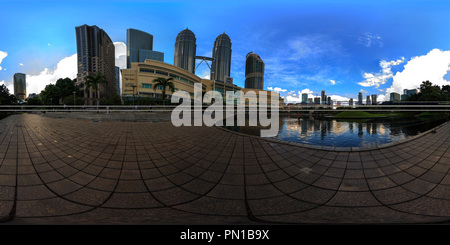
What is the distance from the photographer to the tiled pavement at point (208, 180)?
761 mm

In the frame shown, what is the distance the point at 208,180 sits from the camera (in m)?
0.96

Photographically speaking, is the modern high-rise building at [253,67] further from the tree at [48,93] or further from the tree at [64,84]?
the tree at [48,93]

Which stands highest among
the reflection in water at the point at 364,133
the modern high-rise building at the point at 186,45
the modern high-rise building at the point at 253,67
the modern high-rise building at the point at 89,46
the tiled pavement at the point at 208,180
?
the modern high-rise building at the point at 89,46

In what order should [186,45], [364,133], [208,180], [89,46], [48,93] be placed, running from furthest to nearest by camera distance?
[89,46] → [48,93] → [186,45] → [364,133] → [208,180]

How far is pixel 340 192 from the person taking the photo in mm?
917

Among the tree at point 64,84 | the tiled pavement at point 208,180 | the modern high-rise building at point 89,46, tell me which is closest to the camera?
the tiled pavement at point 208,180

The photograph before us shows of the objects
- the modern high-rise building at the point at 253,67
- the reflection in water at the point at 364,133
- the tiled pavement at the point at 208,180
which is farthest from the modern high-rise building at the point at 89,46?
the reflection in water at the point at 364,133

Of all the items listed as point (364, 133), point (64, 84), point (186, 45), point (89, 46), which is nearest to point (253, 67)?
point (186, 45)

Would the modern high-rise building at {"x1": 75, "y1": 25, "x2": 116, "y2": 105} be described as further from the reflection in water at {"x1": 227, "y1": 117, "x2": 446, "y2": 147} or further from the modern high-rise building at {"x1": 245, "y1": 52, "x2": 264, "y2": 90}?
the reflection in water at {"x1": 227, "y1": 117, "x2": 446, "y2": 147}

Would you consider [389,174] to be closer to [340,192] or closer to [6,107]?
[340,192]

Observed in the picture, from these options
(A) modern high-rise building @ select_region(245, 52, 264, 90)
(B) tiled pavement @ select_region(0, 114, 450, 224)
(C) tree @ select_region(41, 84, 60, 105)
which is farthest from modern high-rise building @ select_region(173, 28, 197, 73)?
(C) tree @ select_region(41, 84, 60, 105)

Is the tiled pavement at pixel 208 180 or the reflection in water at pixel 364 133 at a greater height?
the reflection in water at pixel 364 133

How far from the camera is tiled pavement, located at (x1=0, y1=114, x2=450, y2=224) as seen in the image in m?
0.76

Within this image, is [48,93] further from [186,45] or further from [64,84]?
[186,45]
